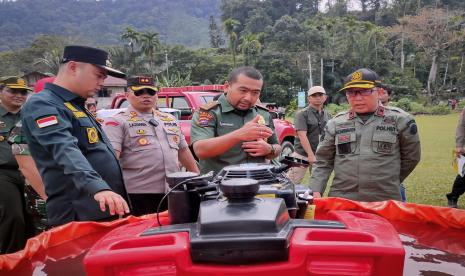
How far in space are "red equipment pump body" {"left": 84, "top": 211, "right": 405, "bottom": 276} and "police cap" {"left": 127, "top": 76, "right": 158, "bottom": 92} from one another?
2202 millimetres

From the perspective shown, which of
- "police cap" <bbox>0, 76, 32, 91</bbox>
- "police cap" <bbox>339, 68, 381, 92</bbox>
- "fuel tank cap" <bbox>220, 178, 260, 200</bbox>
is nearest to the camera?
"fuel tank cap" <bbox>220, 178, 260, 200</bbox>

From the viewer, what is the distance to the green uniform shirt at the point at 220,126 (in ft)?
7.73

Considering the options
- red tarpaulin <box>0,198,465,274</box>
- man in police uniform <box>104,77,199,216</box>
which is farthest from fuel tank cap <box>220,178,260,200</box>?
man in police uniform <box>104,77,199,216</box>

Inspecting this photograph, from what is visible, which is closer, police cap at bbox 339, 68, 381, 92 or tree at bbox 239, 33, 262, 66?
police cap at bbox 339, 68, 381, 92

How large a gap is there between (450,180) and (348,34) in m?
38.3

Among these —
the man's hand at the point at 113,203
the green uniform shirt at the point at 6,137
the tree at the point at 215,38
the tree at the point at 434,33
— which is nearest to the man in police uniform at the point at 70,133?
the man's hand at the point at 113,203

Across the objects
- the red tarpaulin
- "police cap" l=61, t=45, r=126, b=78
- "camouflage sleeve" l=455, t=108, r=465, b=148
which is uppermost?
"police cap" l=61, t=45, r=126, b=78

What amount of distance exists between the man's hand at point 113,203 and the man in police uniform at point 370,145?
142 centimetres

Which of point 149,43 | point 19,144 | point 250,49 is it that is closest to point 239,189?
point 19,144

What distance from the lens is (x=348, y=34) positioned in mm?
42250

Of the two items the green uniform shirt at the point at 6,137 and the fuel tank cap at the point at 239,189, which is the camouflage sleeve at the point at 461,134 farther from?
the green uniform shirt at the point at 6,137

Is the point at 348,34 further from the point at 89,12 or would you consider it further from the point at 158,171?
the point at 89,12

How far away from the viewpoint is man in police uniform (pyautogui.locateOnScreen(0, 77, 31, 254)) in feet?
9.88

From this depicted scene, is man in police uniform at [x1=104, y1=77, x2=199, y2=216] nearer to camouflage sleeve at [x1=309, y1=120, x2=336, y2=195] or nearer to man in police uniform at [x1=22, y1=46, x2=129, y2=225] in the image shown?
man in police uniform at [x1=22, y1=46, x2=129, y2=225]
